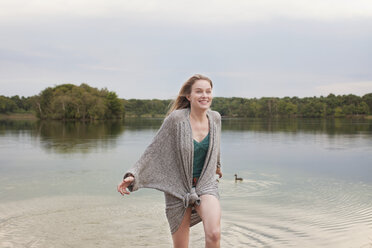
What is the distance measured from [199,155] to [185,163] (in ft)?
0.71

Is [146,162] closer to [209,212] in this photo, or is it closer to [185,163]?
[185,163]

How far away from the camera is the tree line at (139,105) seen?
86688 millimetres

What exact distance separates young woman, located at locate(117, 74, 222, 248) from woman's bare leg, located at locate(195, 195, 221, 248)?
13mm

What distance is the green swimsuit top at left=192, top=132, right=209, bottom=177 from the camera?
4.07m

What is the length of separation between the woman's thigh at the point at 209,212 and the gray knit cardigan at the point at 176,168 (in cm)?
6

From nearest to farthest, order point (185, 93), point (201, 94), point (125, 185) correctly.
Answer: point (125, 185) → point (201, 94) → point (185, 93)

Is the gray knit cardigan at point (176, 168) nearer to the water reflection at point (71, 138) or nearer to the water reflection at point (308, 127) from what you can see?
the water reflection at point (71, 138)

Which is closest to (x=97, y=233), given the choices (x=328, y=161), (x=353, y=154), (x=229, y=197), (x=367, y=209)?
(x=229, y=197)

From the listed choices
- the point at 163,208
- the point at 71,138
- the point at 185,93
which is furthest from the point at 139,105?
the point at 185,93

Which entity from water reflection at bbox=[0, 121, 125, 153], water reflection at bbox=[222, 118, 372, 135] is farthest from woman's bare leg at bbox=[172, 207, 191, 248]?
water reflection at bbox=[222, 118, 372, 135]

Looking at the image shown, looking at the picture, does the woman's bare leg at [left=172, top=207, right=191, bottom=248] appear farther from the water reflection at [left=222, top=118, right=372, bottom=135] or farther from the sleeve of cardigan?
the water reflection at [left=222, top=118, right=372, bottom=135]

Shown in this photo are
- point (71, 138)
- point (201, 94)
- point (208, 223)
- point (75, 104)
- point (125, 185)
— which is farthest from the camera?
point (75, 104)

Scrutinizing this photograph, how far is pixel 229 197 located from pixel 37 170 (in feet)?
24.4

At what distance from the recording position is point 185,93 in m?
4.27
